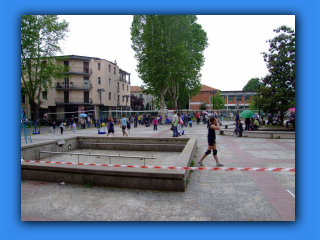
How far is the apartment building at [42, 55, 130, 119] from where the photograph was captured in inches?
1720

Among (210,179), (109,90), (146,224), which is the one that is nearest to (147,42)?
(109,90)

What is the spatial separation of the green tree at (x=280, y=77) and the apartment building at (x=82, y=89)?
2767cm

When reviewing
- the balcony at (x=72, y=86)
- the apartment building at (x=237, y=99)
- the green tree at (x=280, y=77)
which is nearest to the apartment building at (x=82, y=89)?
the balcony at (x=72, y=86)

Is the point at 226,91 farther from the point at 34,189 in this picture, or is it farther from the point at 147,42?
the point at 34,189

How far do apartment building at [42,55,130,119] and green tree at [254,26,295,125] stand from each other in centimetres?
2767

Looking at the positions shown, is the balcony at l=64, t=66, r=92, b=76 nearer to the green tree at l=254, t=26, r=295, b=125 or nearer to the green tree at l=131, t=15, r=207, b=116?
the green tree at l=131, t=15, r=207, b=116

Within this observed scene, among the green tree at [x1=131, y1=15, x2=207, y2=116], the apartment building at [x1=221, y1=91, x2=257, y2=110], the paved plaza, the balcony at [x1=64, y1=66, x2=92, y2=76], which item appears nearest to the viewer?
the paved plaza

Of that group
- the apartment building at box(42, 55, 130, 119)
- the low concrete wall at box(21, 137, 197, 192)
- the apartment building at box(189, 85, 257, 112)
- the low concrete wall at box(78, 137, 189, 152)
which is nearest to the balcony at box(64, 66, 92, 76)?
the apartment building at box(42, 55, 130, 119)

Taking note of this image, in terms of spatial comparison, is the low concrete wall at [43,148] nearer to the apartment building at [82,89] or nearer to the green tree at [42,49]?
the green tree at [42,49]

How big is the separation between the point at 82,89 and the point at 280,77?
119 ft

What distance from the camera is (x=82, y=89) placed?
44.9 meters

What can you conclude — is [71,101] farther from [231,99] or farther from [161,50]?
[231,99]

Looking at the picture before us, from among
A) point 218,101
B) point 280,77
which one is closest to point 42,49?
point 280,77
